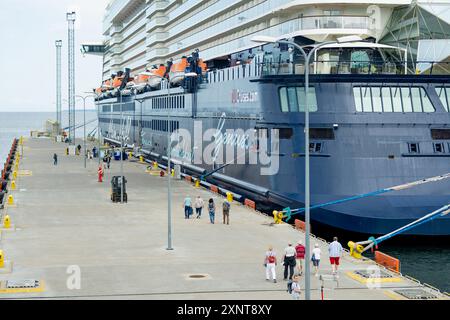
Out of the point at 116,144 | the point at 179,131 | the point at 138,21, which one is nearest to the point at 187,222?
the point at 179,131

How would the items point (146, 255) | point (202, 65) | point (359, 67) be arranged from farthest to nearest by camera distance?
point (202, 65), point (359, 67), point (146, 255)

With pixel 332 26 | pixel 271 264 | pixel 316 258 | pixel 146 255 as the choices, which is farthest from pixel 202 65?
pixel 271 264

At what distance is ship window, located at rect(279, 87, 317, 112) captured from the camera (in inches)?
1458

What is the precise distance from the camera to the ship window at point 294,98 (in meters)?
37.0

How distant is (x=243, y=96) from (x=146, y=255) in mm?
17900

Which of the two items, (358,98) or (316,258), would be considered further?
(358,98)

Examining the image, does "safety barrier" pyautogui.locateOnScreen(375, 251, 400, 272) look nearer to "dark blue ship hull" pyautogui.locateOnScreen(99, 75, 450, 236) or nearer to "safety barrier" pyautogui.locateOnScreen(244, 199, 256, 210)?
"dark blue ship hull" pyautogui.locateOnScreen(99, 75, 450, 236)

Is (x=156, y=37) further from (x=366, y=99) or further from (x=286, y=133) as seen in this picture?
(x=366, y=99)

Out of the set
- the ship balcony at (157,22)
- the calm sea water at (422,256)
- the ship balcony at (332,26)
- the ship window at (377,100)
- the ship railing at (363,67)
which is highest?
the ship balcony at (157,22)

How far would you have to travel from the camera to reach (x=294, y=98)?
1496 inches

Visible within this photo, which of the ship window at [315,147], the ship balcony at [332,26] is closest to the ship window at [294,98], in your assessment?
the ship window at [315,147]

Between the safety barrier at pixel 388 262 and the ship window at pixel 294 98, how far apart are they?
34.0ft

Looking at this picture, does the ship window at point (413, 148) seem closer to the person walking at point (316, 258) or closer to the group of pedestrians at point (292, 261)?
the group of pedestrians at point (292, 261)

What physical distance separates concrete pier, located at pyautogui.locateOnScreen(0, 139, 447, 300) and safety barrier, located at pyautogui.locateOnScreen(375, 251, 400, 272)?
44 centimetres
